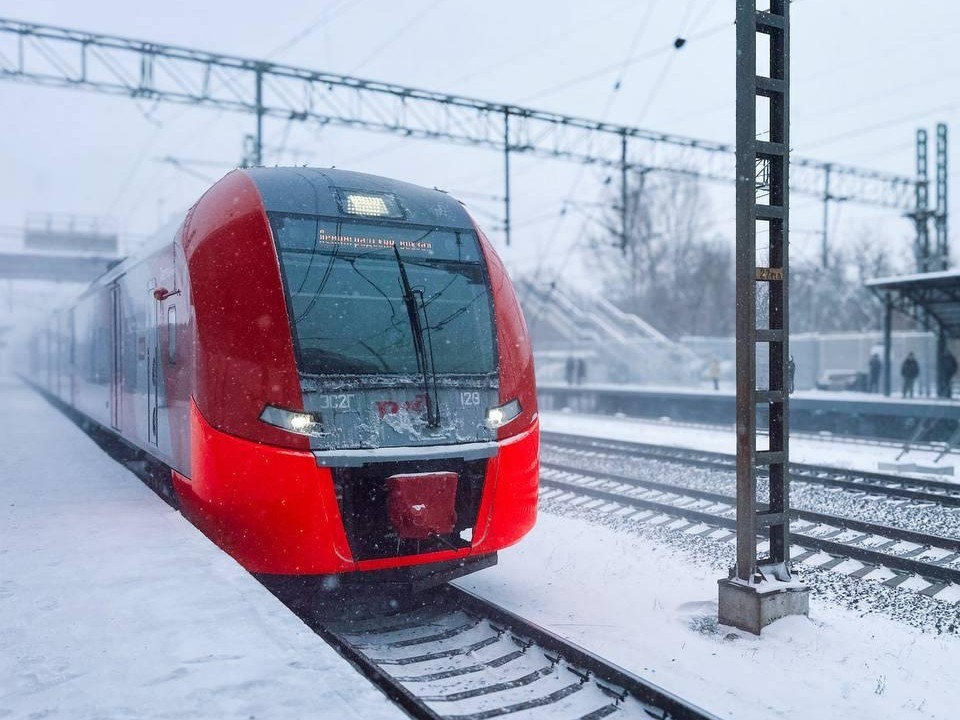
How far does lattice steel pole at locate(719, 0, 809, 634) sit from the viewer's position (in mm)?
5859

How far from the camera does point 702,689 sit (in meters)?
4.66

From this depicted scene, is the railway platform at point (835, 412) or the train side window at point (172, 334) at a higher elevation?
the train side window at point (172, 334)

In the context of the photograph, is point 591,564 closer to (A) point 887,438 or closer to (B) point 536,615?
(B) point 536,615

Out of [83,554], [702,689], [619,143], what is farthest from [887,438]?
[83,554]

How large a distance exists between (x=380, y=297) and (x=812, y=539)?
15.9 ft

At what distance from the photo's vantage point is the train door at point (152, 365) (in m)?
7.38

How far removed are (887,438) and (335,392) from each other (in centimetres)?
1688

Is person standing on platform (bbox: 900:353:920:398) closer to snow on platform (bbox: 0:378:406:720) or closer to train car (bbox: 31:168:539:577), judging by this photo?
train car (bbox: 31:168:539:577)

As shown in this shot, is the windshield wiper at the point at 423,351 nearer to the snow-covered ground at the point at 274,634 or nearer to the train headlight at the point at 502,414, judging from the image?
the train headlight at the point at 502,414

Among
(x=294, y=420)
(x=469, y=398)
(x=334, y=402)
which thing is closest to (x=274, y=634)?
(x=294, y=420)

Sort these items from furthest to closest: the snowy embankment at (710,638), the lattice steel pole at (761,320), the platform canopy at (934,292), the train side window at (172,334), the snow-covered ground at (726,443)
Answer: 1. the platform canopy at (934,292)
2. the snow-covered ground at (726,443)
3. the train side window at (172,334)
4. the lattice steel pole at (761,320)
5. the snowy embankment at (710,638)

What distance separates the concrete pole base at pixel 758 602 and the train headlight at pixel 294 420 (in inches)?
116

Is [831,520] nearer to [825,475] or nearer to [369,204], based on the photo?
[825,475]

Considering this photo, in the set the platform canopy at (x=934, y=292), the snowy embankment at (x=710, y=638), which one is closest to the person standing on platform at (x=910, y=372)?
the platform canopy at (x=934, y=292)
